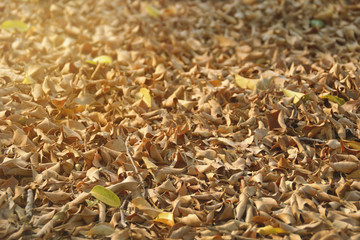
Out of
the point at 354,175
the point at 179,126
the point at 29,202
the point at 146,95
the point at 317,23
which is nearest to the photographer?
the point at 29,202

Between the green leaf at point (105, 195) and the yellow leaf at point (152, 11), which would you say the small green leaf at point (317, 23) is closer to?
the yellow leaf at point (152, 11)

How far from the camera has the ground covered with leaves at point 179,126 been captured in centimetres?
174

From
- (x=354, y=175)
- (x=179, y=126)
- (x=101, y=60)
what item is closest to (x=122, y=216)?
(x=179, y=126)

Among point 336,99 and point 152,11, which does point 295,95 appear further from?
point 152,11

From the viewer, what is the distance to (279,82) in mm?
2512

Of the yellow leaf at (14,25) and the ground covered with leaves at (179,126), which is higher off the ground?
the yellow leaf at (14,25)

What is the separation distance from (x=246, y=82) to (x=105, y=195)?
122 cm

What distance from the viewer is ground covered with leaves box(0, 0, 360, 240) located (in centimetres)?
174

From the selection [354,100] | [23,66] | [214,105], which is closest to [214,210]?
[214,105]

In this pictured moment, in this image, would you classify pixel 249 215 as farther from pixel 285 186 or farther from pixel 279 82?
pixel 279 82

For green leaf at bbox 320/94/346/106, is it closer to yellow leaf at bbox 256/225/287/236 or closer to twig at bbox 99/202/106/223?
yellow leaf at bbox 256/225/287/236

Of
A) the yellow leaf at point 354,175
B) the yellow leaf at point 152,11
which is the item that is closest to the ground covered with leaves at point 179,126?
the yellow leaf at point 354,175

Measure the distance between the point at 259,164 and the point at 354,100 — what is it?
2.43 ft

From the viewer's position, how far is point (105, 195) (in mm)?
1801
